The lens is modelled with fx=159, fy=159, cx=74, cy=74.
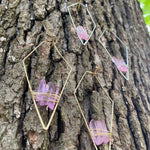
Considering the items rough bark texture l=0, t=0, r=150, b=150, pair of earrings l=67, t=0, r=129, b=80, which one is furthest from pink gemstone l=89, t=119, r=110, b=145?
pair of earrings l=67, t=0, r=129, b=80

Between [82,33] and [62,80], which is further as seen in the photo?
[82,33]

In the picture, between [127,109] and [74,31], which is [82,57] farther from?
[127,109]

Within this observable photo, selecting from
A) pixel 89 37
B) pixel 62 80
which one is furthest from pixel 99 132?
pixel 89 37

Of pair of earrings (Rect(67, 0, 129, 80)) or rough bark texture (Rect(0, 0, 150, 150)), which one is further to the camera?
pair of earrings (Rect(67, 0, 129, 80))

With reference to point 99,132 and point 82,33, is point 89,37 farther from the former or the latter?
point 99,132

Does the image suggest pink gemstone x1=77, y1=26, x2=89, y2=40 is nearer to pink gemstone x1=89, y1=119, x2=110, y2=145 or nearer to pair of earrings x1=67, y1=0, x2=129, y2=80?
pair of earrings x1=67, y1=0, x2=129, y2=80

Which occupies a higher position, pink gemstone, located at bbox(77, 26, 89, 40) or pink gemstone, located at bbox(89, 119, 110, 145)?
pink gemstone, located at bbox(77, 26, 89, 40)

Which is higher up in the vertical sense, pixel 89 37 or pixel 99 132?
pixel 89 37

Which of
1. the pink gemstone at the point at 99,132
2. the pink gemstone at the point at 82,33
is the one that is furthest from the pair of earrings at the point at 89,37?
the pink gemstone at the point at 99,132
